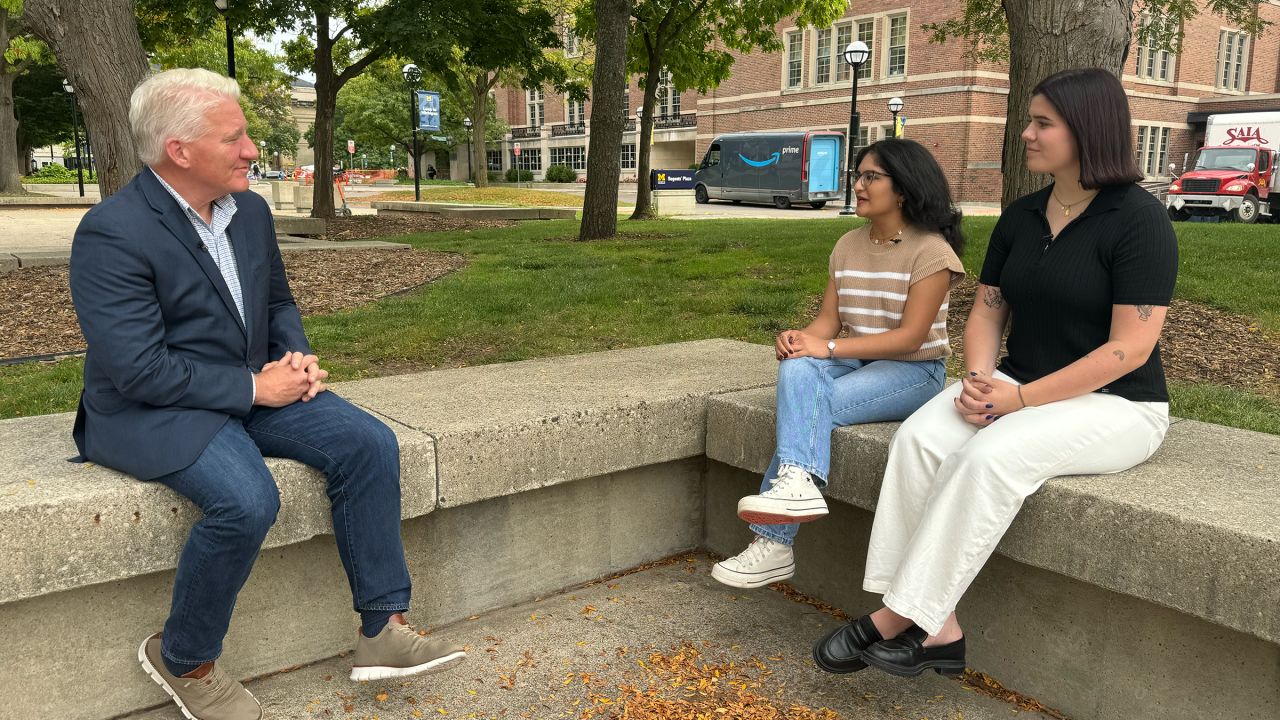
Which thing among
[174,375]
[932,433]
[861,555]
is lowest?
[861,555]

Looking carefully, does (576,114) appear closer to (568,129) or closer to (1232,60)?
(568,129)

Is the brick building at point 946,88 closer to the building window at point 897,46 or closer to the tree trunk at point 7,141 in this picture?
the building window at point 897,46

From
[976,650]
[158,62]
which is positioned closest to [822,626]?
[976,650]

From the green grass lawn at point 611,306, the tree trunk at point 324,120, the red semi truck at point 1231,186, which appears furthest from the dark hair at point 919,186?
the red semi truck at point 1231,186

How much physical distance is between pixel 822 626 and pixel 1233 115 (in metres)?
32.9

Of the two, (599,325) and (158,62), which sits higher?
(158,62)

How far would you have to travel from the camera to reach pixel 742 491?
3.74 meters

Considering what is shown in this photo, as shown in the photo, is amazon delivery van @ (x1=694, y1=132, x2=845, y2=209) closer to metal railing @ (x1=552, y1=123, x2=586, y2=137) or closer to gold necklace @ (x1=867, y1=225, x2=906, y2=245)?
metal railing @ (x1=552, y1=123, x2=586, y2=137)

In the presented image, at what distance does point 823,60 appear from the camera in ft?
129

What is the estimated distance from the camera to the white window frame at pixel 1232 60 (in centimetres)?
4050

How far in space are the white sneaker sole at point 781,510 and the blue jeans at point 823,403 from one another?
0.11 metres

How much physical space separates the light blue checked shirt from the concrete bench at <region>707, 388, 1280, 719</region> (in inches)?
66.7

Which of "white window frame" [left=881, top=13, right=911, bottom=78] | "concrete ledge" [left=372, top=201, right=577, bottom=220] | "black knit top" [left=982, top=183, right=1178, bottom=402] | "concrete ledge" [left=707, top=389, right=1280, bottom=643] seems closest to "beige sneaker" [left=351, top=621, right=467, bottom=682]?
"concrete ledge" [left=707, top=389, right=1280, bottom=643]

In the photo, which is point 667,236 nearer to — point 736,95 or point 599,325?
point 599,325
